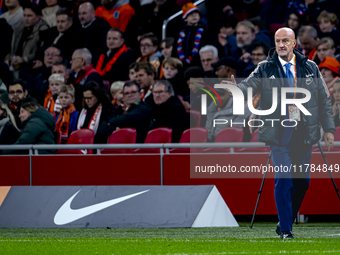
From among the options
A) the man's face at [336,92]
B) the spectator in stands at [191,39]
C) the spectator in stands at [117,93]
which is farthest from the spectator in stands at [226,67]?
the man's face at [336,92]

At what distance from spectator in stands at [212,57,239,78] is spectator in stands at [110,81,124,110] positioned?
201 cm

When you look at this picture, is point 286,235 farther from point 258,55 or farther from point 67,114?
point 67,114

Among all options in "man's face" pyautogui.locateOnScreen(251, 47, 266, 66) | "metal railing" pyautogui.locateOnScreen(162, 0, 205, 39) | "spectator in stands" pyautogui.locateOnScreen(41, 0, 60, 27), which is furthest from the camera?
"spectator in stands" pyautogui.locateOnScreen(41, 0, 60, 27)

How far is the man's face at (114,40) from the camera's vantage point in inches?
473

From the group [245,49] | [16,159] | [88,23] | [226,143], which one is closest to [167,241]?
[226,143]

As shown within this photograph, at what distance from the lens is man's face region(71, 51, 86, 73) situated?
12.1 meters

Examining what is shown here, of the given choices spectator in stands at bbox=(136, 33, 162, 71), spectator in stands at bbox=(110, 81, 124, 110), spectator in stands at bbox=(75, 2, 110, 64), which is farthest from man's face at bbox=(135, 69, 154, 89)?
spectator in stands at bbox=(75, 2, 110, 64)

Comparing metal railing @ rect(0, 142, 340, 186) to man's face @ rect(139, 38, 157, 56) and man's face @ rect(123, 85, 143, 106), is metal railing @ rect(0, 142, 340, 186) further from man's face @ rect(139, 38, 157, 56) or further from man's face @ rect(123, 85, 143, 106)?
man's face @ rect(139, 38, 157, 56)

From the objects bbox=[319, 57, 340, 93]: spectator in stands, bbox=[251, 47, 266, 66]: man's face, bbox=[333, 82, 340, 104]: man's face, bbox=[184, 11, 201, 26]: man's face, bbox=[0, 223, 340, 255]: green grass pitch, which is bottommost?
bbox=[0, 223, 340, 255]: green grass pitch

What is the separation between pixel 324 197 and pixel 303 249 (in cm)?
Result: 380

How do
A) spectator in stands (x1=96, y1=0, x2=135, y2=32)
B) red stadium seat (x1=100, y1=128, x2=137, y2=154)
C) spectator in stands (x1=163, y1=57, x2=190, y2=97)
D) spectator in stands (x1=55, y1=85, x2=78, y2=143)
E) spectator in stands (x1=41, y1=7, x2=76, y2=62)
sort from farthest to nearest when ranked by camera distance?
1. spectator in stands (x1=41, y1=7, x2=76, y2=62)
2. spectator in stands (x1=96, y1=0, x2=135, y2=32)
3. spectator in stands (x1=55, y1=85, x2=78, y2=143)
4. spectator in stands (x1=163, y1=57, x2=190, y2=97)
5. red stadium seat (x1=100, y1=128, x2=137, y2=154)

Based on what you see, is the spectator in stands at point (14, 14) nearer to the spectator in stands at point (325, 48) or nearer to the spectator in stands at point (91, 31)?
the spectator in stands at point (91, 31)

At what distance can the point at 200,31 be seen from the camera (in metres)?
11.7

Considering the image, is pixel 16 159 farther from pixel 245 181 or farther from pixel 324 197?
pixel 324 197
